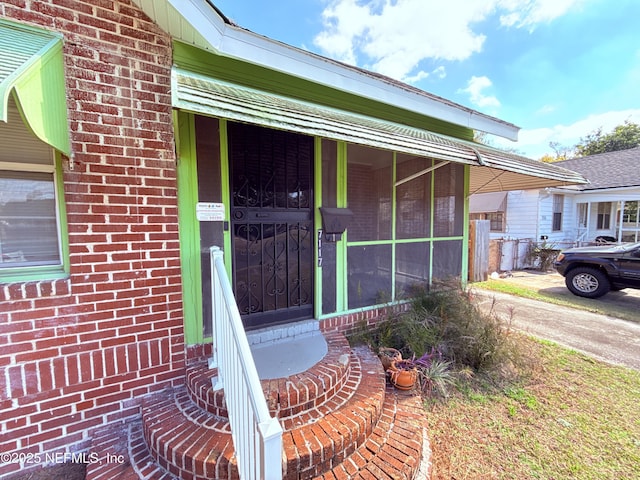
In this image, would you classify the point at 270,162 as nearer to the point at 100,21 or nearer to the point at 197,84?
the point at 197,84

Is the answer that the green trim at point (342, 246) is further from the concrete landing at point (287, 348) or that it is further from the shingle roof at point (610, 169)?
the shingle roof at point (610, 169)

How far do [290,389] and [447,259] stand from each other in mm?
3689

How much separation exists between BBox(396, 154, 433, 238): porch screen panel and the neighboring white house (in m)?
7.22

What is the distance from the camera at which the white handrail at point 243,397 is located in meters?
0.97

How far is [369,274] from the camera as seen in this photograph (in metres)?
3.70

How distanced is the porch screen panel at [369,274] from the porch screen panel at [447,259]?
1.12 m

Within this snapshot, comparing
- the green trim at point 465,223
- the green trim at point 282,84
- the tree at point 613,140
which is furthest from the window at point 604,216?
the tree at point 613,140

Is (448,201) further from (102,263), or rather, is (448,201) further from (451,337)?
(102,263)

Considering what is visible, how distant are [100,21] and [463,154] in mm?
3587

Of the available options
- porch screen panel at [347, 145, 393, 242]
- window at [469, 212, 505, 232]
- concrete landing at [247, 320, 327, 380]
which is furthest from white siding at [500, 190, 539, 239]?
concrete landing at [247, 320, 327, 380]

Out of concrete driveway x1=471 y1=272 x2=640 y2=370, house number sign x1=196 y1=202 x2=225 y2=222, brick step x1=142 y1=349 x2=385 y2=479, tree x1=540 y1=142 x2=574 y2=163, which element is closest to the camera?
brick step x1=142 y1=349 x2=385 y2=479

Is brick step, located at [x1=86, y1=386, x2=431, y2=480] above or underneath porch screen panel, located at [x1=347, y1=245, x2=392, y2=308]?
underneath

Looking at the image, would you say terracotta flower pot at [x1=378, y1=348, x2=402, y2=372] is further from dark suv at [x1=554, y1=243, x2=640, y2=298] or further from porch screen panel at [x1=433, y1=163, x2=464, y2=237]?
dark suv at [x1=554, y1=243, x2=640, y2=298]

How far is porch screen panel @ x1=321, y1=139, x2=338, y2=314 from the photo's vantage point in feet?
10.6
